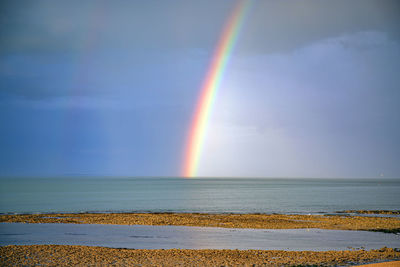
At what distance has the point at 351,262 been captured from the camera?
18.9 m

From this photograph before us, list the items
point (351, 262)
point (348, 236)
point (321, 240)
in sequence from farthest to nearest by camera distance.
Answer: point (348, 236)
point (321, 240)
point (351, 262)

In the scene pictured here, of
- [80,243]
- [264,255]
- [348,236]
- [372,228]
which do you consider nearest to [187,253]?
[264,255]

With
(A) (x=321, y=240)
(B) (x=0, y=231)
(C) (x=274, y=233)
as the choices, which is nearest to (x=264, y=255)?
(A) (x=321, y=240)

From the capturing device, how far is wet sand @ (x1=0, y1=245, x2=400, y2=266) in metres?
18.7

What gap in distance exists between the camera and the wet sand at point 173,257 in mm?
18672

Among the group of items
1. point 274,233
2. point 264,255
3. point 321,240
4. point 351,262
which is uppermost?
point 274,233

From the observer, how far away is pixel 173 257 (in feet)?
66.1

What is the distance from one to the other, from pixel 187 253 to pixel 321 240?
35.8 feet

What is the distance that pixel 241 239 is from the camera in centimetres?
2747

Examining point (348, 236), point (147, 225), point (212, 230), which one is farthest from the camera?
point (147, 225)

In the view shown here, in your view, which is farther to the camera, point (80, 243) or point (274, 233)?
point (274, 233)

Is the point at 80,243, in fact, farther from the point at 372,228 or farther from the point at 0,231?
the point at 372,228

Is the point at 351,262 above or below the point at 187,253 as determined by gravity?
below

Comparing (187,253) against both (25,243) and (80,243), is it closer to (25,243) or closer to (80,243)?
(80,243)
